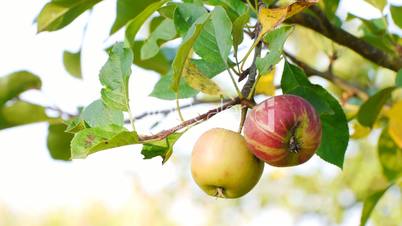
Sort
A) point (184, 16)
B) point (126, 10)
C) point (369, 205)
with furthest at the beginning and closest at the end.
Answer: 1. point (369, 205)
2. point (126, 10)
3. point (184, 16)

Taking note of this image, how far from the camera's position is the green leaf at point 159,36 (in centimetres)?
94

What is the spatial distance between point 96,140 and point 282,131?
17 centimetres

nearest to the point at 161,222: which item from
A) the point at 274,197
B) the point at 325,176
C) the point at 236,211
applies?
the point at 236,211

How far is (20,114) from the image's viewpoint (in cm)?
120

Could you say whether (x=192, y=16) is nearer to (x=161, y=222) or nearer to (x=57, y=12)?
(x=57, y=12)

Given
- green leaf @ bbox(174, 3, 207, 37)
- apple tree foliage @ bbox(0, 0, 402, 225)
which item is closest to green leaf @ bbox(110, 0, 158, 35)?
apple tree foliage @ bbox(0, 0, 402, 225)

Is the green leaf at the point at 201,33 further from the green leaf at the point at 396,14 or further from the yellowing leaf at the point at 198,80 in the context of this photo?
the green leaf at the point at 396,14

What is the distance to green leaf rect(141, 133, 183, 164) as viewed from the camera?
0.73m

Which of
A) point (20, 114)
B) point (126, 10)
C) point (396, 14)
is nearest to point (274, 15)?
point (126, 10)

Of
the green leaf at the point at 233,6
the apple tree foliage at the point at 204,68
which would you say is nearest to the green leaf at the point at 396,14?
the apple tree foliage at the point at 204,68

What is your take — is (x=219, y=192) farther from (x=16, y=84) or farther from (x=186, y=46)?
(x=16, y=84)

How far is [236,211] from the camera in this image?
14.8ft

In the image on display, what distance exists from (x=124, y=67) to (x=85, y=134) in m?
0.10

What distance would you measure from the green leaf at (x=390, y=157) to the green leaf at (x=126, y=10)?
0.49 m
